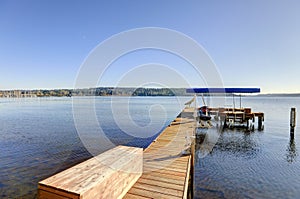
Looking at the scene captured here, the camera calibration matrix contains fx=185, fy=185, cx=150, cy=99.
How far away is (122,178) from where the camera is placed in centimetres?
335

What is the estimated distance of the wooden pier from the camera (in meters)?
2.46

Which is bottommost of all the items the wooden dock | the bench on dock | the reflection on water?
the reflection on water

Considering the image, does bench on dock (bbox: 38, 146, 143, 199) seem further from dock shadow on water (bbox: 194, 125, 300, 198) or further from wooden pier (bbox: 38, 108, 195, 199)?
dock shadow on water (bbox: 194, 125, 300, 198)

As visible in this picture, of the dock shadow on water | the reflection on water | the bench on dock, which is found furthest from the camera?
the reflection on water

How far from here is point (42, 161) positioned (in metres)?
7.24

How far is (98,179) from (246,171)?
219 inches

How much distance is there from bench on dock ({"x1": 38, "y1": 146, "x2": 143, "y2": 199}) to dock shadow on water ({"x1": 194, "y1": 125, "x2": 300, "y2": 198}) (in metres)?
2.29

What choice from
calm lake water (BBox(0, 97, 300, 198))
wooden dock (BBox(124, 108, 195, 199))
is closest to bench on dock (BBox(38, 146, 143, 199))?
wooden dock (BBox(124, 108, 195, 199))

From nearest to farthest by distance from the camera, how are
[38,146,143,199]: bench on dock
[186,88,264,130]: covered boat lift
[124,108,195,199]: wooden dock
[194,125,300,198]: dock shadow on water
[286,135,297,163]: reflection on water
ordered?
[38,146,143,199]: bench on dock < [124,108,195,199]: wooden dock < [194,125,300,198]: dock shadow on water < [286,135,297,163]: reflection on water < [186,88,264,130]: covered boat lift

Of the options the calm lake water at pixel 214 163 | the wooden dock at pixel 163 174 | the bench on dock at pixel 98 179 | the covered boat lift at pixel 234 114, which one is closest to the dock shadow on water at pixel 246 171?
the calm lake water at pixel 214 163

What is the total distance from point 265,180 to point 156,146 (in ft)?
11.7

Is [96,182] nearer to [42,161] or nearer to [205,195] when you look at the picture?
[205,195]

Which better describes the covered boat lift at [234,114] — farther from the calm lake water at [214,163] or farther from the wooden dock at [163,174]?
the wooden dock at [163,174]

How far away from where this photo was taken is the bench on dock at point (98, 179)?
7.89ft
